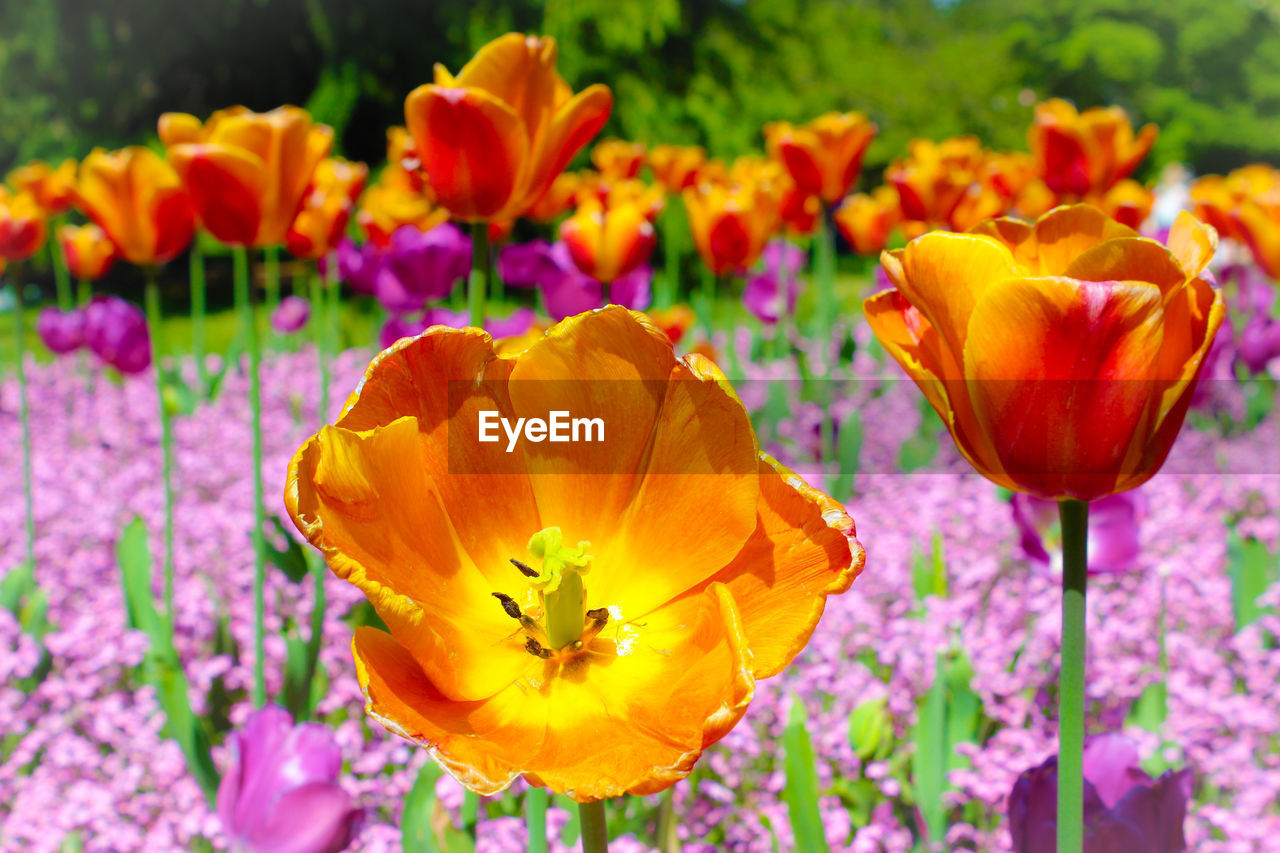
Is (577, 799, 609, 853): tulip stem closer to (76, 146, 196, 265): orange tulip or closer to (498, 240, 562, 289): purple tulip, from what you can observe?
(76, 146, 196, 265): orange tulip

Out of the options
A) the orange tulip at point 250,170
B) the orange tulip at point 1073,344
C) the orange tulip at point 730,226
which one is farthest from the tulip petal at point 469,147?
the orange tulip at point 730,226

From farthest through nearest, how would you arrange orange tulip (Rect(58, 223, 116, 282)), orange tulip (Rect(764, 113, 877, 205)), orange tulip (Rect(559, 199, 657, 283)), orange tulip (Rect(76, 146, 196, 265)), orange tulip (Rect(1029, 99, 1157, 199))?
orange tulip (Rect(58, 223, 116, 282)), orange tulip (Rect(764, 113, 877, 205)), orange tulip (Rect(1029, 99, 1157, 199)), orange tulip (Rect(559, 199, 657, 283)), orange tulip (Rect(76, 146, 196, 265))

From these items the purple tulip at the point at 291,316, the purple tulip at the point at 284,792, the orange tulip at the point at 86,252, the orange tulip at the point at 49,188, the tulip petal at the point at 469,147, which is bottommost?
the purple tulip at the point at 291,316

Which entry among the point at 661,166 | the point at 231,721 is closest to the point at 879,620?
the point at 231,721

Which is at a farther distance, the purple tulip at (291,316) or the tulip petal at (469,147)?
the purple tulip at (291,316)

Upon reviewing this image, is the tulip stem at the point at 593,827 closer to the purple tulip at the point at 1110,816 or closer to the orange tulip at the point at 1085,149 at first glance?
the purple tulip at the point at 1110,816

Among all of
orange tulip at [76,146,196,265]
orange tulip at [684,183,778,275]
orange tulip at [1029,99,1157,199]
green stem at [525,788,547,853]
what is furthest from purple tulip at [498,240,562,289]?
green stem at [525,788,547,853]
